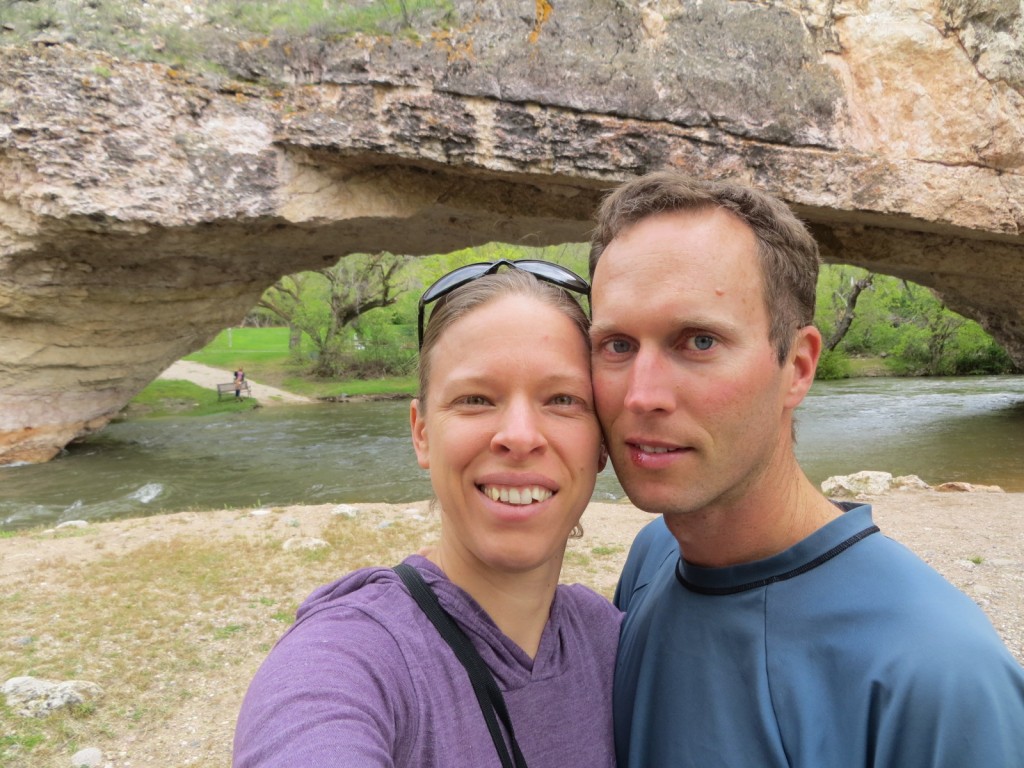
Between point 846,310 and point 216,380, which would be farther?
point 846,310

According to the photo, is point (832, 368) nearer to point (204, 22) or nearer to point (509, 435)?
point (204, 22)

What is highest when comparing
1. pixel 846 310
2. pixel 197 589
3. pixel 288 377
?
pixel 846 310

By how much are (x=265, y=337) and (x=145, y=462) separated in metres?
36.4

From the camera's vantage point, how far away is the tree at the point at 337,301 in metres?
24.9

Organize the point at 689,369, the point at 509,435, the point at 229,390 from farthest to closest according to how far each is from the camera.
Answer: the point at 229,390
the point at 689,369
the point at 509,435

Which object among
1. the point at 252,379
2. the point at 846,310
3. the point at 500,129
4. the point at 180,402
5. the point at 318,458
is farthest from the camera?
the point at 846,310

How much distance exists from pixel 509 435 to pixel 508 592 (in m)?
0.34

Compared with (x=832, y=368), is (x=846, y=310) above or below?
above

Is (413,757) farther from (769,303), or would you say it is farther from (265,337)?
(265,337)

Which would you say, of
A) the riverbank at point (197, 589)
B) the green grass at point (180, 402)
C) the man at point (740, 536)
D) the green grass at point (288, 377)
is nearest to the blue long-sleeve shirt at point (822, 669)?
the man at point (740, 536)

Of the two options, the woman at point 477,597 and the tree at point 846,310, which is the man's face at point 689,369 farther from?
the tree at point 846,310

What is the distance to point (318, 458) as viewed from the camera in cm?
1266

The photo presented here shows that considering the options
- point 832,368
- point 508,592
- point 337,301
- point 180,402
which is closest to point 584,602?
point 508,592

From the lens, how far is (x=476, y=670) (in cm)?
114
